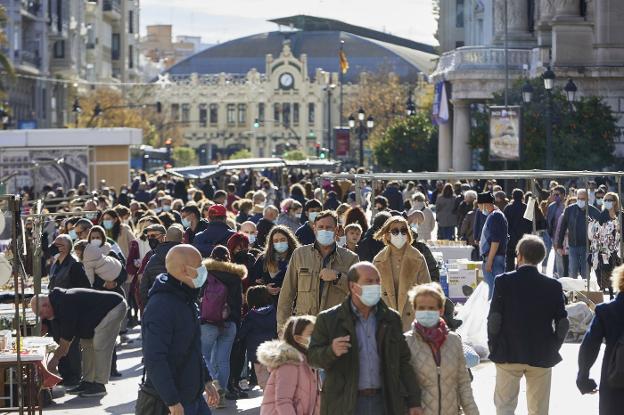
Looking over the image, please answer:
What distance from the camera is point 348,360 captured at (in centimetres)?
1070

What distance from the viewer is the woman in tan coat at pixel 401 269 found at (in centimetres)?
1507

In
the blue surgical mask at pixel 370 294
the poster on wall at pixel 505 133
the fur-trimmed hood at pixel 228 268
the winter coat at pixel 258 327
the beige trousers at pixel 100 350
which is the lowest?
the beige trousers at pixel 100 350

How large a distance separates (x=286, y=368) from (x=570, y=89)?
34.8 m

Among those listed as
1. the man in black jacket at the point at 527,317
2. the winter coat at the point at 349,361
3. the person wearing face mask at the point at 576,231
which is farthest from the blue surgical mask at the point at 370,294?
the person wearing face mask at the point at 576,231

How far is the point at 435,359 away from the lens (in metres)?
11.1

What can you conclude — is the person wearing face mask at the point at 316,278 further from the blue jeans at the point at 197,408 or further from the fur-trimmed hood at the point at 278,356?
the fur-trimmed hood at the point at 278,356

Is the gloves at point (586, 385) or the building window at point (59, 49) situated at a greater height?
the building window at point (59, 49)

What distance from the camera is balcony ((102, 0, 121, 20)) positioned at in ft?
409

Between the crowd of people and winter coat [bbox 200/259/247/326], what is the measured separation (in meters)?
0.01

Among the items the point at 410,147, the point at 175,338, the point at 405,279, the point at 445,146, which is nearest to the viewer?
the point at 175,338

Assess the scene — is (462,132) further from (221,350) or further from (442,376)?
(442,376)

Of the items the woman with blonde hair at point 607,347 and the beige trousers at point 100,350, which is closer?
the woman with blonde hair at point 607,347

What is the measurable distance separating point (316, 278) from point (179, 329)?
12.4 feet

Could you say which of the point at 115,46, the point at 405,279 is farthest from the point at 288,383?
the point at 115,46
